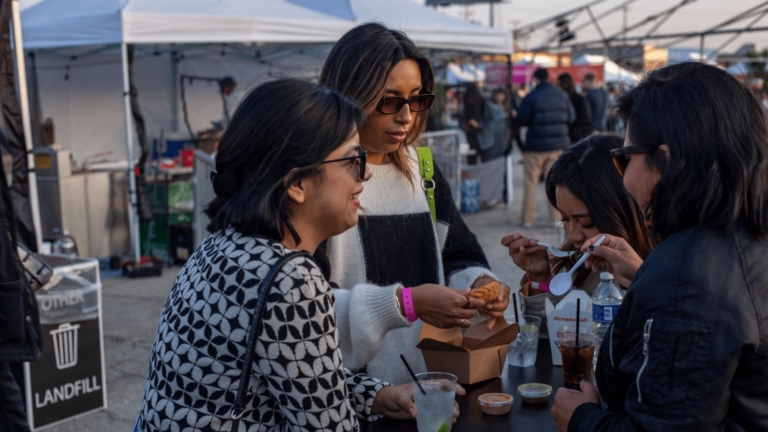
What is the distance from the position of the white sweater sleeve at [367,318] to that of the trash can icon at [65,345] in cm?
291

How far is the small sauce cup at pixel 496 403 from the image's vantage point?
6.42ft

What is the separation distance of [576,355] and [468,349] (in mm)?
314

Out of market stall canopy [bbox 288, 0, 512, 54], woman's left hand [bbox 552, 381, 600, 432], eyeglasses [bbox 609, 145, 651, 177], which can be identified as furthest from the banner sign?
market stall canopy [bbox 288, 0, 512, 54]

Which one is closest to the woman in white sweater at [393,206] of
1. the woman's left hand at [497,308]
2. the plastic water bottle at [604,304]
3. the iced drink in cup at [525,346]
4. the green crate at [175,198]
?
the woman's left hand at [497,308]

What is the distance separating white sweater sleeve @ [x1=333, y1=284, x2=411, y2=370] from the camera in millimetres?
1925

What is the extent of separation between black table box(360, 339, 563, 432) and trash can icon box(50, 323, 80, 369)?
9.78ft

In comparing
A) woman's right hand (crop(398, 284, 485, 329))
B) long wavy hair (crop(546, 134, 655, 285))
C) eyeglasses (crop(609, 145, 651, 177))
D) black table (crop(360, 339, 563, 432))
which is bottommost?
black table (crop(360, 339, 563, 432))

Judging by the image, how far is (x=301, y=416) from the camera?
1518 millimetres

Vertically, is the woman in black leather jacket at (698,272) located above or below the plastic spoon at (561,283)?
above

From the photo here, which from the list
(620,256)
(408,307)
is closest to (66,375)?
(408,307)

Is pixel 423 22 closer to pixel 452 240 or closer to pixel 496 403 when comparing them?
pixel 452 240

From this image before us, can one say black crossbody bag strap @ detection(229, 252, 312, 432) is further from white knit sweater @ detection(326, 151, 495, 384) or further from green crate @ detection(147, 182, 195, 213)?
green crate @ detection(147, 182, 195, 213)

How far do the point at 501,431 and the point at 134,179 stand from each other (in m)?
7.03

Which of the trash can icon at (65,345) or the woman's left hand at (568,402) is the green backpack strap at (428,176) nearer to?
the woman's left hand at (568,402)
